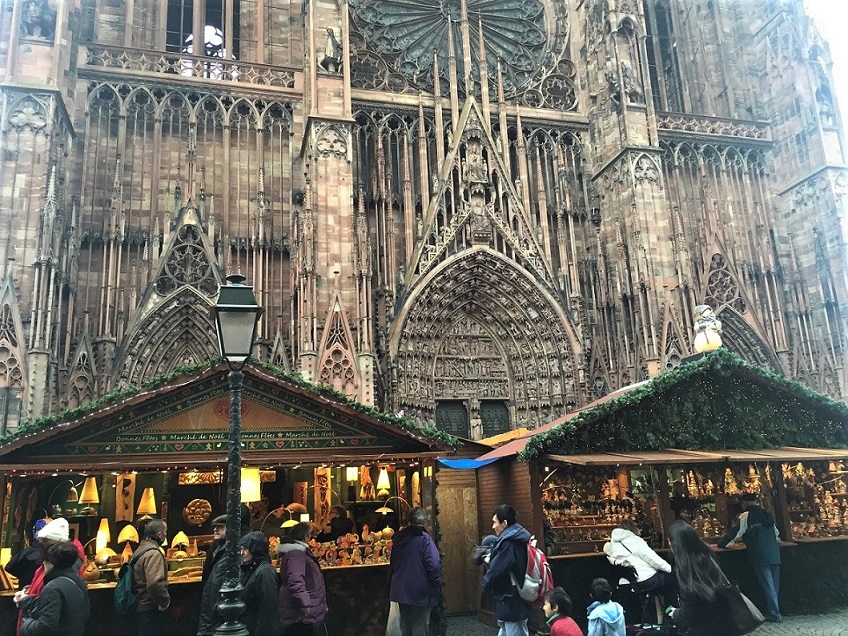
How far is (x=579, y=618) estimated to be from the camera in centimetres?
1016

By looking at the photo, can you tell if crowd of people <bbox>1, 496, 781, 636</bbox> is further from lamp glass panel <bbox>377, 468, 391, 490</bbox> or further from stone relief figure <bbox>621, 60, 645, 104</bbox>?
stone relief figure <bbox>621, 60, 645, 104</bbox>

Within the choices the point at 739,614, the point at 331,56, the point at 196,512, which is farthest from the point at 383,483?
the point at 331,56

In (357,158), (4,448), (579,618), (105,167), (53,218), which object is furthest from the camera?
(357,158)

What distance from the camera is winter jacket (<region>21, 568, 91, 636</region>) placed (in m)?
5.03

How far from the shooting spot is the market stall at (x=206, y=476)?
9039 mm

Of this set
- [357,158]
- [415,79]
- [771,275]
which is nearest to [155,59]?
[357,158]

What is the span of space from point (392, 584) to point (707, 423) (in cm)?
607

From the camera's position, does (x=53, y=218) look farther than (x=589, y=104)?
No

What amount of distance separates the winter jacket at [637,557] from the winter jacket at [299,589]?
10.7 feet

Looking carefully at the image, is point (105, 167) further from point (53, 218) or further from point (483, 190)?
point (483, 190)

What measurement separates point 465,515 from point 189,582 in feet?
18.3

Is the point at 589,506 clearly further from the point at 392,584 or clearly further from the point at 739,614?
the point at 739,614

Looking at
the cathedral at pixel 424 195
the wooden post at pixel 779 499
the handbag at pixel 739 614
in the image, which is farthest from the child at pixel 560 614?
the cathedral at pixel 424 195

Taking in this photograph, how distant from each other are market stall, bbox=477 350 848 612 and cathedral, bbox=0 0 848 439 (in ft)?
23.6
